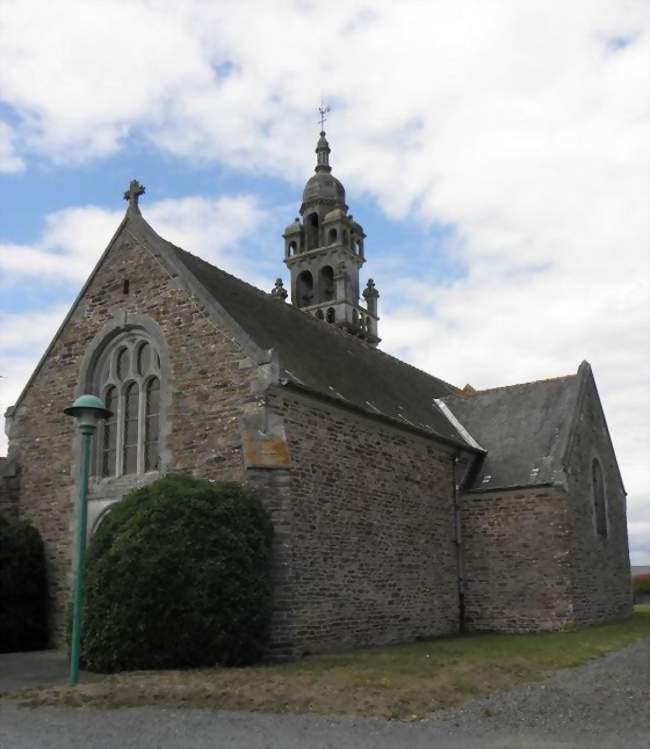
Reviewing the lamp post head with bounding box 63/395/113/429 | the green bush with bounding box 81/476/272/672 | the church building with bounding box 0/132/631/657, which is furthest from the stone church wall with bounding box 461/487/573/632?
the lamp post head with bounding box 63/395/113/429

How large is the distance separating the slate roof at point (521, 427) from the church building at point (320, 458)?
66mm

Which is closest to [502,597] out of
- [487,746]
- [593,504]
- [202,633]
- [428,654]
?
[593,504]

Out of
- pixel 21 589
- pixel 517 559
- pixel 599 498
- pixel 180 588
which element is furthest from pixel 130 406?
pixel 599 498

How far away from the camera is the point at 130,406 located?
18219mm

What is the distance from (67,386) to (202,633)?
8.23m

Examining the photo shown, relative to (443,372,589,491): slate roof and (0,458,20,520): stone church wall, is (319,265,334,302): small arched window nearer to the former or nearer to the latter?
(443,372,589,491): slate roof

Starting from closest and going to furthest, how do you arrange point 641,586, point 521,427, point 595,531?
point 595,531
point 521,427
point 641,586

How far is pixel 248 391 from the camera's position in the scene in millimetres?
15914

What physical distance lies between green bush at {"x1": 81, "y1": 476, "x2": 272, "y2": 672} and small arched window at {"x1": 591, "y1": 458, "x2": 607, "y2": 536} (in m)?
12.8

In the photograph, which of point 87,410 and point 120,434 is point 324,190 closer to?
point 120,434

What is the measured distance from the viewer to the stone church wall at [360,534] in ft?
51.2

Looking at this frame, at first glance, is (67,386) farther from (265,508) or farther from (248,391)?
(265,508)

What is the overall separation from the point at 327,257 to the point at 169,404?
68.1ft

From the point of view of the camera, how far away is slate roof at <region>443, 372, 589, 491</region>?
21828 millimetres
